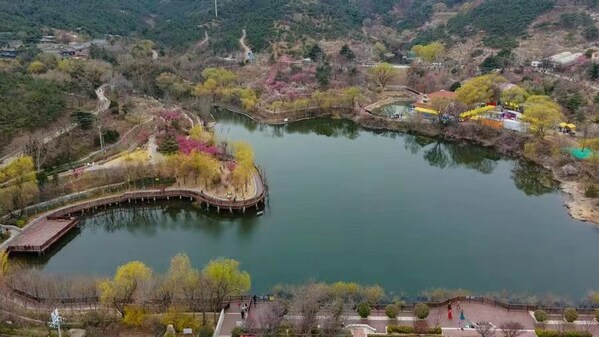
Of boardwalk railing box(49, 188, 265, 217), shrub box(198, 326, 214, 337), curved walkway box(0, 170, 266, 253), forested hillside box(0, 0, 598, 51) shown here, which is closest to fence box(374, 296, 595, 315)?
shrub box(198, 326, 214, 337)

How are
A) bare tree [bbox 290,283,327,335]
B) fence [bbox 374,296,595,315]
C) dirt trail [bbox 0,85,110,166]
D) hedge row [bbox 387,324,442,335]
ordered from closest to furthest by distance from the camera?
bare tree [bbox 290,283,327,335] < hedge row [bbox 387,324,442,335] < fence [bbox 374,296,595,315] < dirt trail [bbox 0,85,110,166]

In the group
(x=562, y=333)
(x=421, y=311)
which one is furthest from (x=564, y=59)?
(x=421, y=311)

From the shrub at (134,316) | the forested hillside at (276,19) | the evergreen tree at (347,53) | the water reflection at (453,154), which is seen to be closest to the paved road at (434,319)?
the shrub at (134,316)

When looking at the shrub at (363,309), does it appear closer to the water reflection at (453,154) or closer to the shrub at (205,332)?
the shrub at (205,332)

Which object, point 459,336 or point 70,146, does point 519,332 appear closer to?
point 459,336

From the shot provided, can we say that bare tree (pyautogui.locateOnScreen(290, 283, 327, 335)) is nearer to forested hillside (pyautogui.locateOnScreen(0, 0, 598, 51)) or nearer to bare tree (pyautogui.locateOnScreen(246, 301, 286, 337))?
bare tree (pyautogui.locateOnScreen(246, 301, 286, 337))

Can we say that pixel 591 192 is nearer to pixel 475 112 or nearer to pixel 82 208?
pixel 475 112

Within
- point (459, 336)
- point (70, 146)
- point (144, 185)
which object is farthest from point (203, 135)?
point (459, 336)
